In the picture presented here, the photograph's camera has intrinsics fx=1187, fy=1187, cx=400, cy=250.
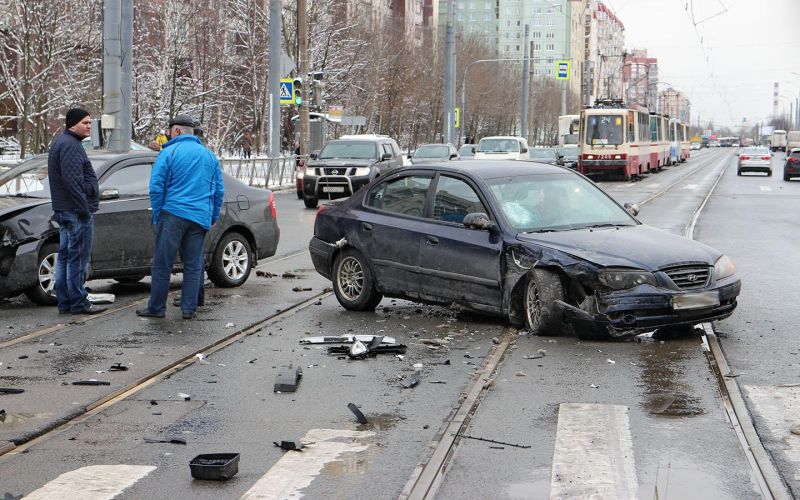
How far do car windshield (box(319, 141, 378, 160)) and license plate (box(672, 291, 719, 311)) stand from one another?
73.2 feet

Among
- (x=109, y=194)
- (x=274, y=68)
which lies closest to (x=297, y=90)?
(x=274, y=68)

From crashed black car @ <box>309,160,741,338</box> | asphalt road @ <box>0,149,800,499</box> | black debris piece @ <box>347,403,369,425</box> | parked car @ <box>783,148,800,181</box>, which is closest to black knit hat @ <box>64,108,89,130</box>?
asphalt road @ <box>0,149,800,499</box>

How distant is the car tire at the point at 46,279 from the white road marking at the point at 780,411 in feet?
22.7

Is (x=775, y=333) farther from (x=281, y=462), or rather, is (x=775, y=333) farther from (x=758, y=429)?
(x=281, y=462)

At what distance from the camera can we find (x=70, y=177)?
10812mm

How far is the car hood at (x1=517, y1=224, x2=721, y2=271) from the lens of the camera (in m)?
9.40

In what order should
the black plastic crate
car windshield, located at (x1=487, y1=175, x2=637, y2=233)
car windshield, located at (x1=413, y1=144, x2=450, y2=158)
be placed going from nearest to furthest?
the black plastic crate → car windshield, located at (x1=487, y1=175, x2=637, y2=233) → car windshield, located at (x1=413, y1=144, x2=450, y2=158)

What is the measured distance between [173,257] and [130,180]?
2.06m

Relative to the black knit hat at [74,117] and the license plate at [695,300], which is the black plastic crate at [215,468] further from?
the black knit hat at [74,117]

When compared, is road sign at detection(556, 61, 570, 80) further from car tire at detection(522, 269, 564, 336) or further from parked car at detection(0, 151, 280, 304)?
car tire at detection(522, 269, 564, 336)

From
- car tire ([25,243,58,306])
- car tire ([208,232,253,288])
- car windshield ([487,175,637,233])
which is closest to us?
car windshield ([487,175,637,233])

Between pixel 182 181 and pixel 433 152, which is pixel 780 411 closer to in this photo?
pixel 182 181

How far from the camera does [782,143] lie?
145875 mm

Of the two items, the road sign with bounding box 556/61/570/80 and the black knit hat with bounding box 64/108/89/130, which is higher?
the road sign with bounding box 556/61/570/80
